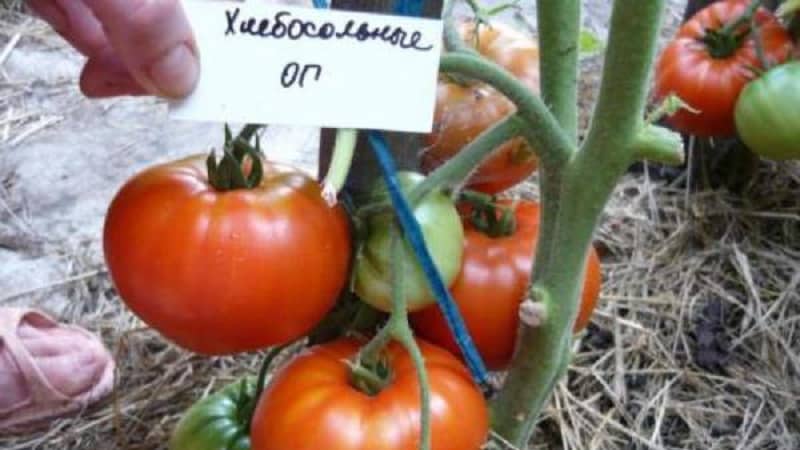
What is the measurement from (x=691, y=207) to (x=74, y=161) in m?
1.06

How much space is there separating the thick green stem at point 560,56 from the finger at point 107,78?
329 mm

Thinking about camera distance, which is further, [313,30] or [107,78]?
[107,78]

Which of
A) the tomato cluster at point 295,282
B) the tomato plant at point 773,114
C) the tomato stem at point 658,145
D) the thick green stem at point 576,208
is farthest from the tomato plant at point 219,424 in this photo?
the tomato plant at point 773,114

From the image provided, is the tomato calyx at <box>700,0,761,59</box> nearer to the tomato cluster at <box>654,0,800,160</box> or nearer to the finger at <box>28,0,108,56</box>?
the tomato cluster at <box>654,0,800,160</box>

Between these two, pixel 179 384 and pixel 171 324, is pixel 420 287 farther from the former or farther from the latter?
pixel 179 384

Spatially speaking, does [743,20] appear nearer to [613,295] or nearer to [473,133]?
[613,295]

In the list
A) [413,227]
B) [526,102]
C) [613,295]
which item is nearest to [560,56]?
[526,102]

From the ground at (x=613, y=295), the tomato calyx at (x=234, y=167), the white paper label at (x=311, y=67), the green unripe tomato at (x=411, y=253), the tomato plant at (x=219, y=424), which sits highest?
the white paper label at (x=311, y=67)

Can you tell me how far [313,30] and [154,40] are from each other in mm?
122

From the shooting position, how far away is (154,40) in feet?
2.33

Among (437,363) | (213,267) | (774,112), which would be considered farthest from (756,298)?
(213,267)

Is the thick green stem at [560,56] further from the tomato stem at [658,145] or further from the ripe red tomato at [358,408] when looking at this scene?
the ripe red tomato at [358,408]

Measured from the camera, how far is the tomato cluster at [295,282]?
783 mm

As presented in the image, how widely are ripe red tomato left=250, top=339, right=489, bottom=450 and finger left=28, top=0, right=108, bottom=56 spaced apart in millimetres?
298
